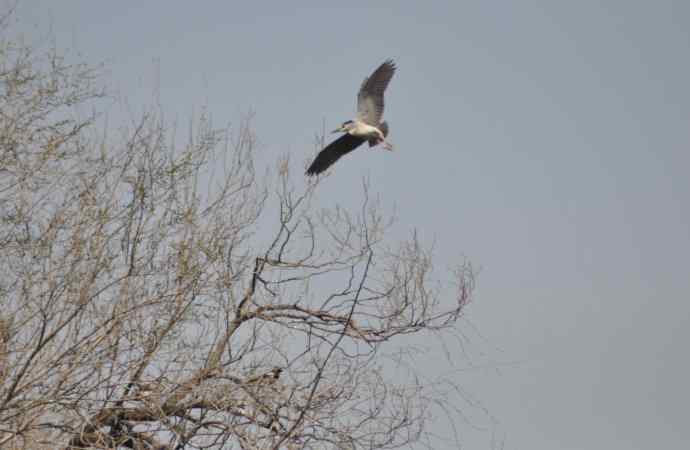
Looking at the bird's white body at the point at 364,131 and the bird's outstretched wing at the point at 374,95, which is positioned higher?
the bird's outstretched wing at the point at 374,95

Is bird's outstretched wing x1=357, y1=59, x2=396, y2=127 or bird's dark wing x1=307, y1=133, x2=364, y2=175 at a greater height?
bird's outstretched wing x1=357, y1=59, x2=396, y2=127

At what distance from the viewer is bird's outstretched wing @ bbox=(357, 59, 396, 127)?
29.7 feet

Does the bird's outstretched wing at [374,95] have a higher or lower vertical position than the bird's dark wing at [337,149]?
higher

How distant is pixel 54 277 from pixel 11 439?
784 millimetres

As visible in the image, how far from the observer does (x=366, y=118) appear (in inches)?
357

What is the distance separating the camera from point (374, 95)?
9094 mm

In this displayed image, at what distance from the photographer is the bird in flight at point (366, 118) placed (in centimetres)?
900

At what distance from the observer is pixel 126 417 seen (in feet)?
18.0

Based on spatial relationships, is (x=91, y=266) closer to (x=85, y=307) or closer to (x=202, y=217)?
(x=85, y=307)

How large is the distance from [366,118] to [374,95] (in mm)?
236

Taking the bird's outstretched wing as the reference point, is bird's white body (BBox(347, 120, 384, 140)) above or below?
below

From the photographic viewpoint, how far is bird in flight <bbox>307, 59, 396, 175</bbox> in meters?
9.00

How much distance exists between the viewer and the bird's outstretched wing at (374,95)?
9.05 m

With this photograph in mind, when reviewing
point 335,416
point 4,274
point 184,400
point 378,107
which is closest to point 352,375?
point 335,416
